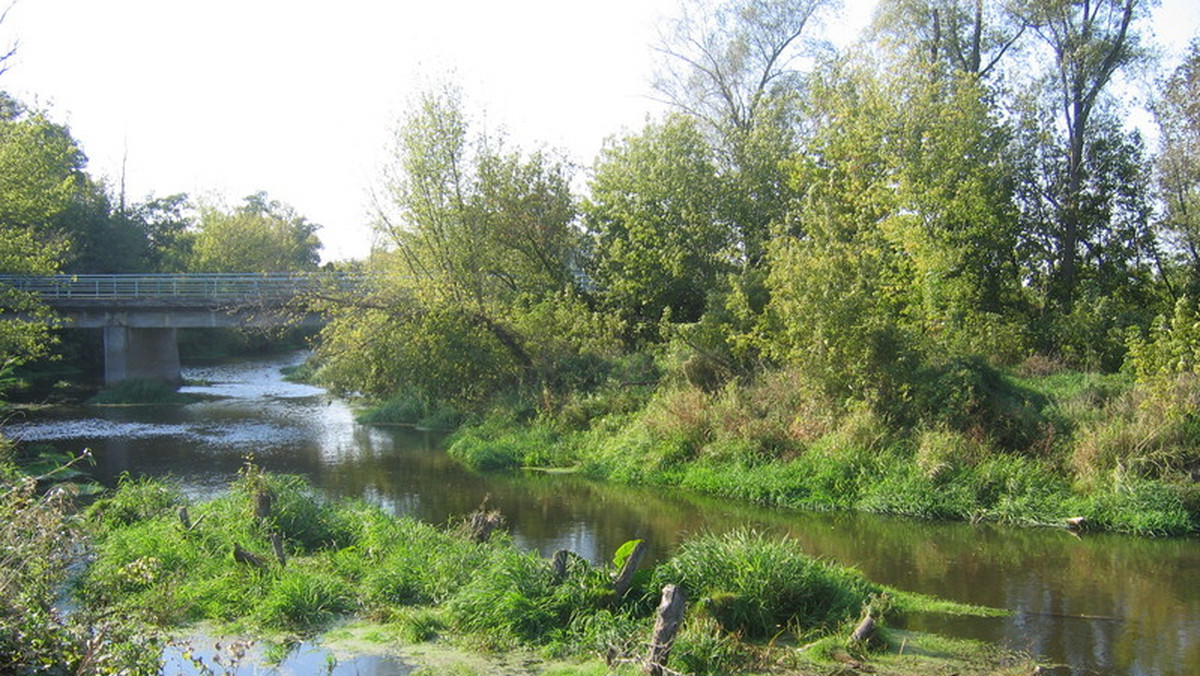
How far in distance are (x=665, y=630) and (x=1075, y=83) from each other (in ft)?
88.8

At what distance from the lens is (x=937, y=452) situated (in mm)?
18500

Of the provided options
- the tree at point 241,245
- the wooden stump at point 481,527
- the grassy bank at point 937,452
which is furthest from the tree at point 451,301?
the tree at point 241,245

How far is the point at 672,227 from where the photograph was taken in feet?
104

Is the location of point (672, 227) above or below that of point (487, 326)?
above

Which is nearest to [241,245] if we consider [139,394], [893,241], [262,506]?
[139,394]

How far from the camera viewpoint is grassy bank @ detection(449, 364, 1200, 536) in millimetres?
17156

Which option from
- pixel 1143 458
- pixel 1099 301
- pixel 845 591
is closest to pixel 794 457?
pixel 1143 458

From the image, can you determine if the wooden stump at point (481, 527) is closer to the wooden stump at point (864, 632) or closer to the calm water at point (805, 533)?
the calm water at point (805, 533)

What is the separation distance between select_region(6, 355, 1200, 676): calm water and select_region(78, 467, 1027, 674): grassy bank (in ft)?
3.55

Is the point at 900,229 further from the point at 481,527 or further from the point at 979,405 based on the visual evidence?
the point at 481,527

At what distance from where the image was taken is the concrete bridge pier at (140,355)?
4247 centimetres

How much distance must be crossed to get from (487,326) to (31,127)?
47.1 feet

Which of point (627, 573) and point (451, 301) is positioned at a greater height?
point (451, 301)

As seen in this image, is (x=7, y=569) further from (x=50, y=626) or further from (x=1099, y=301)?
(x=1099, y=301)
